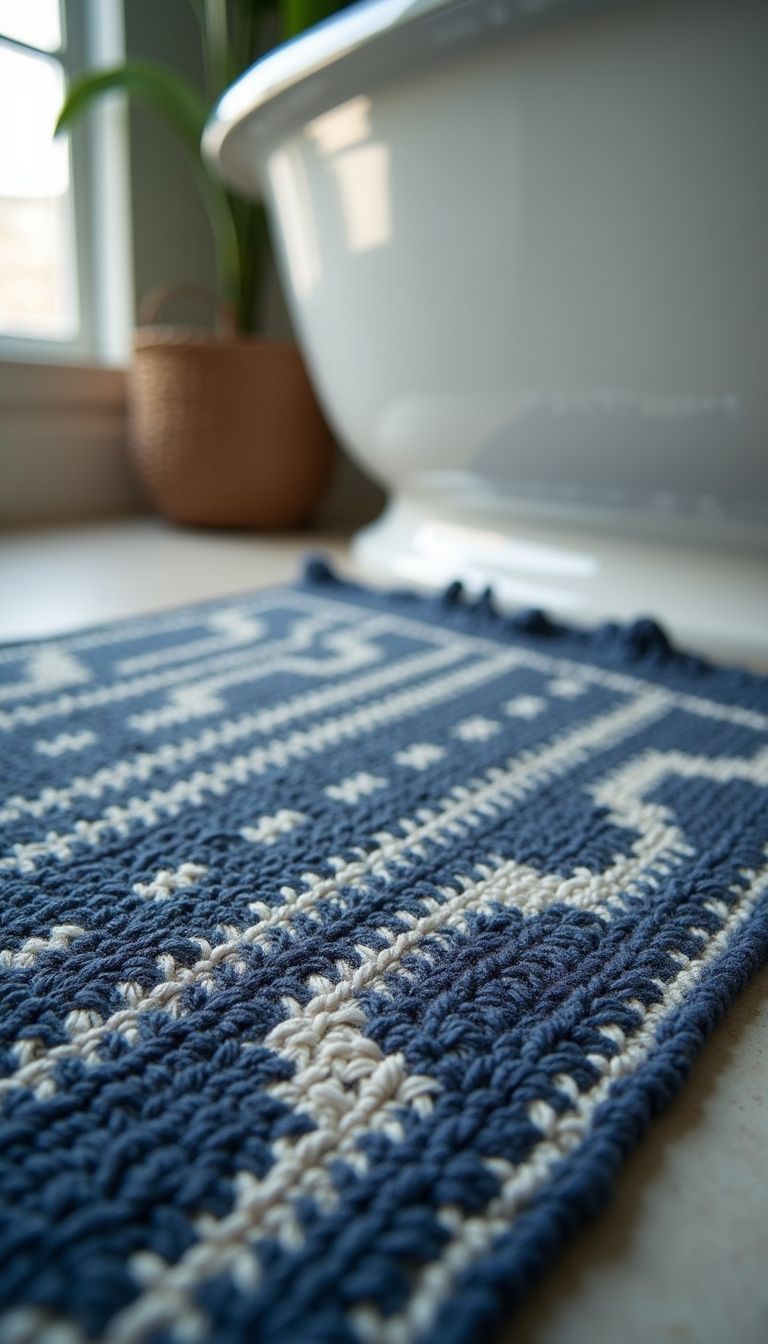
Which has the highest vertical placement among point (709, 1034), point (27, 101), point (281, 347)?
point (27, 101)

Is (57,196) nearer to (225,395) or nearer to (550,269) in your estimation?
(225,395)

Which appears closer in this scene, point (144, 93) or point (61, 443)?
point (144, 93)

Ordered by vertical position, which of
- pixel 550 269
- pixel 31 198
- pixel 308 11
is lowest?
pixel 550 269

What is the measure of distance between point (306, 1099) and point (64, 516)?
1276 mm

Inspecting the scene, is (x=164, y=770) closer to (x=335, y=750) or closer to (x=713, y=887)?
(x=335, y=750)

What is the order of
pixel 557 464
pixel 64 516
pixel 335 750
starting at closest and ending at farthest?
pixel 335 750 < pixel 557 464 < pixel 64 516

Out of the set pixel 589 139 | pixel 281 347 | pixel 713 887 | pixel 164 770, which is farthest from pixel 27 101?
pixel 713 887

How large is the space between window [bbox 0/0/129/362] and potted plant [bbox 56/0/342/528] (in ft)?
0.37

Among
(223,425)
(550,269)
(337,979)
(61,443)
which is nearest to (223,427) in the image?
(223,425)

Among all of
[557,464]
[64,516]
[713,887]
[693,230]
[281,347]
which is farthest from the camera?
[64,516]

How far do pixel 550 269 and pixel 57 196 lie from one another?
1003 mm

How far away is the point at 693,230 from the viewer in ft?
2.16

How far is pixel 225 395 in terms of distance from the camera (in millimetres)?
1241

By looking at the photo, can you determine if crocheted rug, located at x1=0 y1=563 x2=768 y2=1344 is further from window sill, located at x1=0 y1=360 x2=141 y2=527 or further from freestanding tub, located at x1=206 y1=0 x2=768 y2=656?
window sill, located at x1=0 y1=360 x2=141 y2=527
